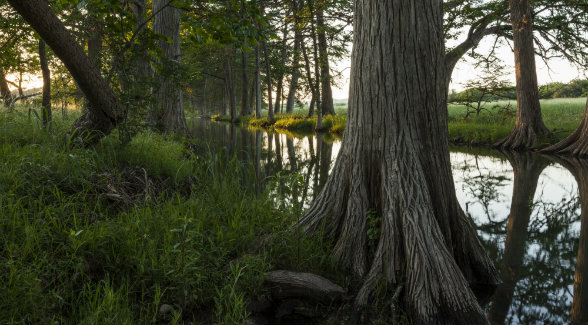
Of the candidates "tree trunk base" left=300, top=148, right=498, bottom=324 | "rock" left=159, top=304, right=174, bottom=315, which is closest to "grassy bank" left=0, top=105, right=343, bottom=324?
"rock" left=159, top=304, right=174, bottom=315

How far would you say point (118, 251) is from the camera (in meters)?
2.72

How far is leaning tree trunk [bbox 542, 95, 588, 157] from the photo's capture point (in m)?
10.3

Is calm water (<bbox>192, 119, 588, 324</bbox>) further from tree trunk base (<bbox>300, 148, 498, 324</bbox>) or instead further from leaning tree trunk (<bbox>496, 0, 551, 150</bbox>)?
leaning tree trunk (<bbox>496, 0, 551, 150</bbox>)

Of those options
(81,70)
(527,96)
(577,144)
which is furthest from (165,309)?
(527,96)

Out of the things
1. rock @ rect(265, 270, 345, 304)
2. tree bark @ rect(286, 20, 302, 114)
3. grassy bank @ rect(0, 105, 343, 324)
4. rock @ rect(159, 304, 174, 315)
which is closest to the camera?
grassy bank @ rect(0, 105, 343, 324)

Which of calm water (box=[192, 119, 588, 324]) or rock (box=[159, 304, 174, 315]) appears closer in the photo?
rock (box=[159, 304, 174, 315])

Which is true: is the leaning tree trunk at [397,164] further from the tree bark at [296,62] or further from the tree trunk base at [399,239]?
the tree bark at [296,62]

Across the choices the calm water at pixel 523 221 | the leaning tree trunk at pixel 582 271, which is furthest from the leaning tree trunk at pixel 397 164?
the leaning tree trunk at pixel 582 271

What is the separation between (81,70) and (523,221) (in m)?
5.97

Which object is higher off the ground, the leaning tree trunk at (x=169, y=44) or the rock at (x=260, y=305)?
the leaning tree trunk at (x=169, y=44)

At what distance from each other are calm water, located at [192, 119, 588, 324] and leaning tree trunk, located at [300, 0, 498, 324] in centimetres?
41

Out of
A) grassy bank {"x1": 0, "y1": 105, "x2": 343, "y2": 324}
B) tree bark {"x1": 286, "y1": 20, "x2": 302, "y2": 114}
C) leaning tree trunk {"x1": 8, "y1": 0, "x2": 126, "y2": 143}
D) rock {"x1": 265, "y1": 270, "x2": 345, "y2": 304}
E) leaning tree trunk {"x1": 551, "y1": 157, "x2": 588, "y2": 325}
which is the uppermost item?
tree bark {"x1": 286, "y1": 20, "x2": 302, "y2": 114}

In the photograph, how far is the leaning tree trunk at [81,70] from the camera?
9.87ft

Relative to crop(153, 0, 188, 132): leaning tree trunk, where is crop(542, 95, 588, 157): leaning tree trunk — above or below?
below
